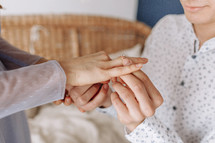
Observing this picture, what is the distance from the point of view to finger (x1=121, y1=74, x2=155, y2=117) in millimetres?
489

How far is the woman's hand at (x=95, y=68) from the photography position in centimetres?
52

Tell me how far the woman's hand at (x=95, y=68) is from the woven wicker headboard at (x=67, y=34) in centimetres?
119

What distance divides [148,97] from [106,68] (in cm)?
12

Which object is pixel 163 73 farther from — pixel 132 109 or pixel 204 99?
pixel 132 109

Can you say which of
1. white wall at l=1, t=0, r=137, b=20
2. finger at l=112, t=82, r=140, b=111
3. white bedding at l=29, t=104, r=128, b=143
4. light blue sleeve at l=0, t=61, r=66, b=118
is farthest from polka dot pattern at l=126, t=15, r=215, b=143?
white wall at l=1, t=0, r=137, b=20

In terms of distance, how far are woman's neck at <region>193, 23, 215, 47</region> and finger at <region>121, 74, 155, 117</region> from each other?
0.73 feet

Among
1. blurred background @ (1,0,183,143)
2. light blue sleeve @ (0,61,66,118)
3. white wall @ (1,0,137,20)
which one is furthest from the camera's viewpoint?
white wall @ (1,0,137,20)

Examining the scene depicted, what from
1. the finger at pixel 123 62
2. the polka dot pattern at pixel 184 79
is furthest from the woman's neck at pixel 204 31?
the finger at pixel 123 62

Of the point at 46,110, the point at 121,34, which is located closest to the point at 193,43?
the point at 46,110

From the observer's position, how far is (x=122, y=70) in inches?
21.0

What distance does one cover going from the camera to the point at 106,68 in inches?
22.4

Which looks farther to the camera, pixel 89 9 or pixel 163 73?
pixel 89 9

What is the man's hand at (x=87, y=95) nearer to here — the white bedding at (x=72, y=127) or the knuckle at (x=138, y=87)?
the knuckle at (x=138, y=87)

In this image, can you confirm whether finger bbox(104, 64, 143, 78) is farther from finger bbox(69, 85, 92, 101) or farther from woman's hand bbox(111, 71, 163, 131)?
finger bbox(69, 85, 92, 101)
